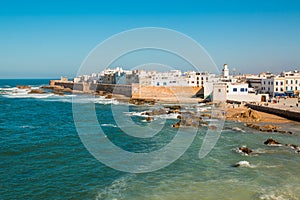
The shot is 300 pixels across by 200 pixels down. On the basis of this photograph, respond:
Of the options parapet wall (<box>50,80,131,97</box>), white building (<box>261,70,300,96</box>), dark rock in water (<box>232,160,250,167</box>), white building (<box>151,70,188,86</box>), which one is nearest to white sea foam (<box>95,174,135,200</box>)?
dark rock in water (<box>232,160,250,167</box>)

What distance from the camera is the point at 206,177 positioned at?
13516 millimetres

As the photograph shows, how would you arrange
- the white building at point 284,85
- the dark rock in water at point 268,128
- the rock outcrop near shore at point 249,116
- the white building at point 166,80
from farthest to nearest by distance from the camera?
the white building at point 166,80, the white building at point 284,85, the rock outcrop near shore at point 249,116, the dark rock in water at point 268,128

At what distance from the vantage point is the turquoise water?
38.8ft

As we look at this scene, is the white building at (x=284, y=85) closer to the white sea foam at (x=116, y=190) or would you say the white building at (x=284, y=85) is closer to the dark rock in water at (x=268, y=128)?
the dark rock in water at (x=268, y=128)

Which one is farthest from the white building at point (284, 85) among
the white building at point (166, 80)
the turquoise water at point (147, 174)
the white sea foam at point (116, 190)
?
the white sea foam at point (116, 190)

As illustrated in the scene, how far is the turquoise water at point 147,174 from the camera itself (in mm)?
11836

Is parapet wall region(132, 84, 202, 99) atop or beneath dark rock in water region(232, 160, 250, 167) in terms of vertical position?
atop

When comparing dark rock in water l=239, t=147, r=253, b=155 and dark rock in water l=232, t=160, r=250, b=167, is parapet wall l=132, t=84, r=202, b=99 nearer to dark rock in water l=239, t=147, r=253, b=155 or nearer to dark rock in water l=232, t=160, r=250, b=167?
dark rock in water l=239, t=147, r=253, b=155

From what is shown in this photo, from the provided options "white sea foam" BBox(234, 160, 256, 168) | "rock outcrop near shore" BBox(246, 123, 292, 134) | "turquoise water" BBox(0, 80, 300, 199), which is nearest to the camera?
"turquoise water" BBox(0, 80, 300, 199)

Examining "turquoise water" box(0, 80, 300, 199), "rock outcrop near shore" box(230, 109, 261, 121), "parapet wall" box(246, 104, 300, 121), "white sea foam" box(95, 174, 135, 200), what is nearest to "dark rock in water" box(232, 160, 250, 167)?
"turquoise water" box(0, 80, 300, 199)

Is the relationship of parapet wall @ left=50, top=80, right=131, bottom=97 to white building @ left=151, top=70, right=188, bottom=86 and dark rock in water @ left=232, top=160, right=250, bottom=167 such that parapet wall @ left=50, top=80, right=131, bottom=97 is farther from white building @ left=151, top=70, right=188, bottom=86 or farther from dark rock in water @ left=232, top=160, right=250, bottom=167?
dark rock in water @ left=232, top=160, right=250, bottom=167

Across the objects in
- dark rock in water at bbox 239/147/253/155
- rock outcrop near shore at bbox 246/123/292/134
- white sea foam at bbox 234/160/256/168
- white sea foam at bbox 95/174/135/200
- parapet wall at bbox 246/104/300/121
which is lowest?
white sea foam at bbox 95/174/135/200

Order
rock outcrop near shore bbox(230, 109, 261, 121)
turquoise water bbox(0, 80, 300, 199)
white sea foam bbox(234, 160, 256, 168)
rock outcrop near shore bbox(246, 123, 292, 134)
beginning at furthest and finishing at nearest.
A: rock outcrop near shore bbox(230, 109, 261, 121) → rock outcrop near shore bbox(246, 123, 292, 134) → white sea foam bbox(234, 160, 256, 168) → turquoise water bbox(0, 80, 300, 199)

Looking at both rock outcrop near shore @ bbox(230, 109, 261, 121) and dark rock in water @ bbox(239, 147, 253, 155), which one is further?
rock outcrop near shore @ bbox(230, 109, 261, 121)
